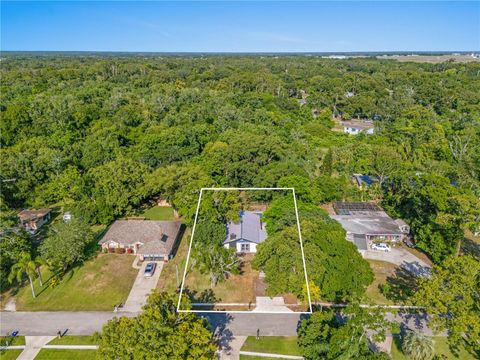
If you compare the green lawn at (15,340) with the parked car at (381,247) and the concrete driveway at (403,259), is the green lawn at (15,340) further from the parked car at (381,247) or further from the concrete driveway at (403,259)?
the parked car at (381,247)

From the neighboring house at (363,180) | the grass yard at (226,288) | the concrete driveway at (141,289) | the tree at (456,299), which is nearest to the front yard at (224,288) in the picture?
the grass yard at (226,288)

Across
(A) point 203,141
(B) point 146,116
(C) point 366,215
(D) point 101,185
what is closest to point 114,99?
(B) point 146,116

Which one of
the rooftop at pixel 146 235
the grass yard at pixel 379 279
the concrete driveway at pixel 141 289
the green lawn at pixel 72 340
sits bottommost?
the concrete driveway at pixel 141 289

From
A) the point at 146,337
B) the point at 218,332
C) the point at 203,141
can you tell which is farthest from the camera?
the point at 203,141

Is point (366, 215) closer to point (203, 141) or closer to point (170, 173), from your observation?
point (170, 173)

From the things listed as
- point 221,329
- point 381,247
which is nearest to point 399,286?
point 381,247

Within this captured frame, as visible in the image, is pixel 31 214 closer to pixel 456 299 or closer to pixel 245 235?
pixel 245 235

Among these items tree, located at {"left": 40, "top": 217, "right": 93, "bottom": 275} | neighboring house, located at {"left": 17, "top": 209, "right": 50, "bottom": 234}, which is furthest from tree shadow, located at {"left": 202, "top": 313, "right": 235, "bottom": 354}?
neighboring house, located at {"left": 17, "top": 209, "right": 50, "bottom": 234}
